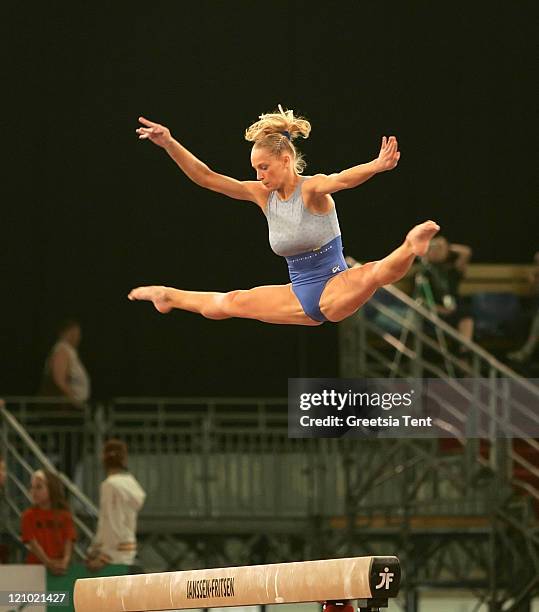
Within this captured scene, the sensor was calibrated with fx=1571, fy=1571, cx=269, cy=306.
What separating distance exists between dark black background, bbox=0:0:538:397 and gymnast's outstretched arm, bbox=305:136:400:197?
210 cm

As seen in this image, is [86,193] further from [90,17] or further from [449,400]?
[449,400]

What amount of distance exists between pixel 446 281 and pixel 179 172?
1.65 metres

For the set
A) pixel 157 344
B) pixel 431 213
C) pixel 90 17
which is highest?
pixel 90 17

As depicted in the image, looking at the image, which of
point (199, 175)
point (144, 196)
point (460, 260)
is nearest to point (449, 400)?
point (460, 260)

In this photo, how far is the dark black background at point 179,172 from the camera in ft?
27.5

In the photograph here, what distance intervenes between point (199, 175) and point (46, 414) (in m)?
2.96

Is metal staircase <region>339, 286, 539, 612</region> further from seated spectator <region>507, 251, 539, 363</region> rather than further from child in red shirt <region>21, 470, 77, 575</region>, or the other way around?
child in red shirt <region>21, 470, 77, 575</region>

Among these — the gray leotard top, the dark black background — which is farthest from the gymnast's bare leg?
the dark black background

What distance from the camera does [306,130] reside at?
20.2 feet

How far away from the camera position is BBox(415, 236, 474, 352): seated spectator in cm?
868

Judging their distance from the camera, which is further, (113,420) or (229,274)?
(113,420)

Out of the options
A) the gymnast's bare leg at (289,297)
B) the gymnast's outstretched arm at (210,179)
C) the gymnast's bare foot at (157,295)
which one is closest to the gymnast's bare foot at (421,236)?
the gymnast's bare leg at (289,297)

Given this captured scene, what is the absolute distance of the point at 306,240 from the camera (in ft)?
20.4

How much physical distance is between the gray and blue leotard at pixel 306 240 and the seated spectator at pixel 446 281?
232 centimetres
